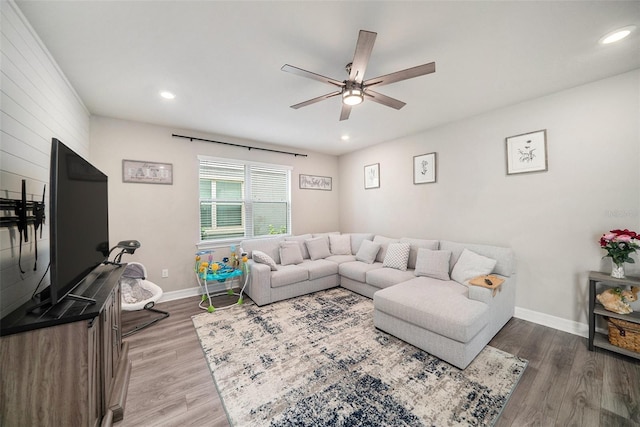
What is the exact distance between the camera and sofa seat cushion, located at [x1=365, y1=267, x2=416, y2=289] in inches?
128

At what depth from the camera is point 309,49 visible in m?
1.94

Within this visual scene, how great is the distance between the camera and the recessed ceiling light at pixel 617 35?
5.70 ft

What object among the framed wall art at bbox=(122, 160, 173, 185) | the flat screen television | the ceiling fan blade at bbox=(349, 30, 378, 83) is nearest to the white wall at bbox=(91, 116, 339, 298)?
the framed wall art at bbox=(122, 160, 173, 185)

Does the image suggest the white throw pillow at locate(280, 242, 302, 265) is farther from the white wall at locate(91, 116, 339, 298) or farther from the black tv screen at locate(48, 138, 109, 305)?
the black tv screen at locate(48, 138, 109, 305)

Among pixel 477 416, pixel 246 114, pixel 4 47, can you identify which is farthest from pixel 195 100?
pixel 477 416

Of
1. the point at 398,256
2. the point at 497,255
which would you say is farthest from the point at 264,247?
the point at 497,255

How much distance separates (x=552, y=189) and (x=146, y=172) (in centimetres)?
537

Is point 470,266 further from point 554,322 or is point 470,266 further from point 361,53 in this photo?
point 361,53

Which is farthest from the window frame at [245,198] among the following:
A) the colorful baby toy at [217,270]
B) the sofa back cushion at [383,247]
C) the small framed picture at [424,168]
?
the small framed picture at [424,168]

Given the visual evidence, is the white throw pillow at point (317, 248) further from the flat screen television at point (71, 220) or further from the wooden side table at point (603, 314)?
the wooden side table at point (603, 314)

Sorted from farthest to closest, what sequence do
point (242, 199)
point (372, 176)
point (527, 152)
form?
1. point (372, 176)
2. point (242, 199)
3. point (527, 152)

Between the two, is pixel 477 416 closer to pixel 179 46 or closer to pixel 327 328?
pixel 327 328

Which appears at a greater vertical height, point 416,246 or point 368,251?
point 416,246

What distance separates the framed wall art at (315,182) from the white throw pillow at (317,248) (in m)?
1.27
